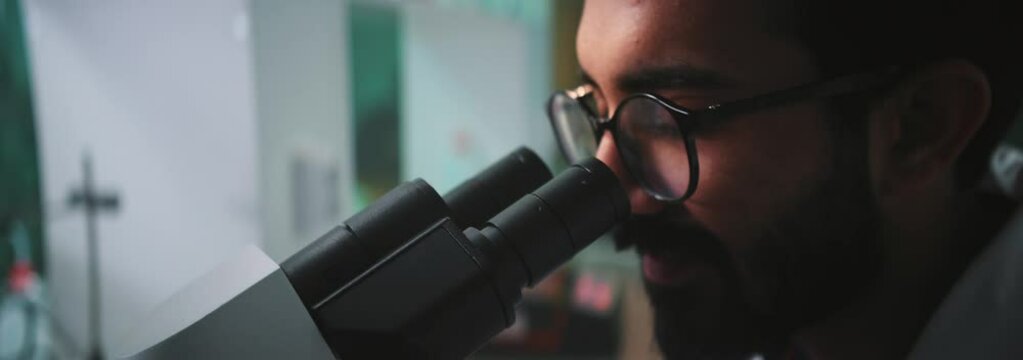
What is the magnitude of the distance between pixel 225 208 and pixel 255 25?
2.33ft

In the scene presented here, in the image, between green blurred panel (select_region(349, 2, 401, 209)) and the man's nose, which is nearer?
the man's nose

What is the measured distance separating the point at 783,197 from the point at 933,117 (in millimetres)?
130

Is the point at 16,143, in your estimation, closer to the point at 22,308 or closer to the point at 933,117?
the point at 22,308

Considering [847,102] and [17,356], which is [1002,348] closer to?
[847,102]

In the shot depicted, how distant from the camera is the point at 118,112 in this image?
7.85 feet

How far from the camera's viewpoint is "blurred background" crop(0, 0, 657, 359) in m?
1.98

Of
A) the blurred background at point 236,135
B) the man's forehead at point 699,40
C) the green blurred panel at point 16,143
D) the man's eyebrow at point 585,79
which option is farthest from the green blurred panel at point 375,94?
the man's forehead at point 699,40

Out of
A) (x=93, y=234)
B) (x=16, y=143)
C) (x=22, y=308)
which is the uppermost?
(x=16, y=143)

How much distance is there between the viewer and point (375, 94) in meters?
2.03

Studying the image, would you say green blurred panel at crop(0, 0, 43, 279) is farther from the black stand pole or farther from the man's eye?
the man's eye

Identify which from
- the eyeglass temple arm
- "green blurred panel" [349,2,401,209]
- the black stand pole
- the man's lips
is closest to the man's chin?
the man's lips

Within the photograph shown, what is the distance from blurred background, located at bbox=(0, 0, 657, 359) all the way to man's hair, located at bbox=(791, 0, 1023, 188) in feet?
3.88

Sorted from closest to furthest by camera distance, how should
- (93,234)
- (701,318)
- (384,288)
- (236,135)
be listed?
1. (384,288)
2. (701,318)
3. (236,135)
4. (93,234)

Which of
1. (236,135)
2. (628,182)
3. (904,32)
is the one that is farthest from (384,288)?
(236,135)
